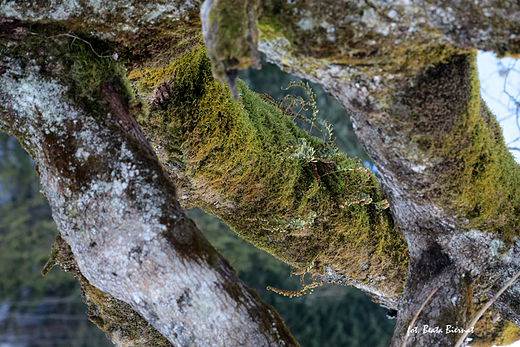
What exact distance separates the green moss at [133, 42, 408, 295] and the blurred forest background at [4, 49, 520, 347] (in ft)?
17.4

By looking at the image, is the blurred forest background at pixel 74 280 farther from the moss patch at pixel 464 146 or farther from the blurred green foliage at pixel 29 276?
the moss patch at pixel 464 146

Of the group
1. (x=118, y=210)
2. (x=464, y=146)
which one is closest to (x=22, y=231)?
(x=118, y=210)

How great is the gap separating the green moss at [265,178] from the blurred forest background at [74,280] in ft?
17.4

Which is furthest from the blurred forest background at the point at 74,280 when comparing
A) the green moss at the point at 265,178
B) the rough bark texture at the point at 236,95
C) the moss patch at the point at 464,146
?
the rough bark texture at the point at 236,95

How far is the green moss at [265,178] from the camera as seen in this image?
2.04 meters

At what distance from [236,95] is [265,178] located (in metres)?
1.10

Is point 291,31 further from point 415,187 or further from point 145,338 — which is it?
point 145,338

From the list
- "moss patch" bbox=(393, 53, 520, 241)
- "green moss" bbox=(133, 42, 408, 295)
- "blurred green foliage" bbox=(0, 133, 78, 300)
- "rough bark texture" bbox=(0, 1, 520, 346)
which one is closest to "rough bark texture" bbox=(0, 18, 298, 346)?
"rough bark texture" bbox=(0, 1, 520, 346)

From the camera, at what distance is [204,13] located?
1187 millimetres

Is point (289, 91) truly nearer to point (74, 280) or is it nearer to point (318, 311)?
point (318, 311)

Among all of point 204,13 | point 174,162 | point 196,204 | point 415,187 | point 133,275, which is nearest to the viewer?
point 204,13

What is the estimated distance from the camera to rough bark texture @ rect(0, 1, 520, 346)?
48.2 inches

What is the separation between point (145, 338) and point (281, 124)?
1708 mm

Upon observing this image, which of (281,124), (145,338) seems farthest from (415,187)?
(145,338)
